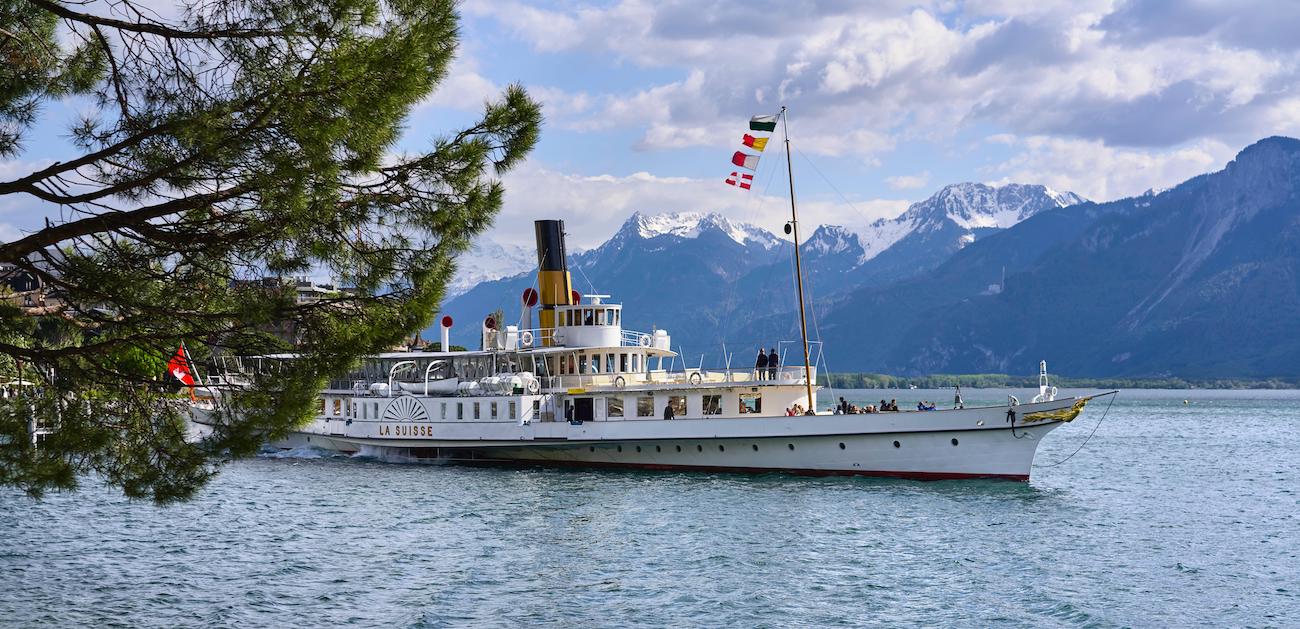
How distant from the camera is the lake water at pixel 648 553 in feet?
72.4

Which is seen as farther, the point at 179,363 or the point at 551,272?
the point at 551,272

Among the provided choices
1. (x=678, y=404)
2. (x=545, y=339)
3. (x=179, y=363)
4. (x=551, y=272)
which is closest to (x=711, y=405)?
(x=678, y=404)

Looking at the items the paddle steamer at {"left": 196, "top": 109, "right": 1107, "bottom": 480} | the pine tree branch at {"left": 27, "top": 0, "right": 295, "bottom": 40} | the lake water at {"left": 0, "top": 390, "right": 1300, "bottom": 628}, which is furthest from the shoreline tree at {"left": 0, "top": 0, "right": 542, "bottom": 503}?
the paddle steamer at {"left": 196, "top": 109, "right": 1107, "bottom": 480}

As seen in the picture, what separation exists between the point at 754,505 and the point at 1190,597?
1389cm

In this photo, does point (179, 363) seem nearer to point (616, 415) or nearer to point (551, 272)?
point (616, 415)

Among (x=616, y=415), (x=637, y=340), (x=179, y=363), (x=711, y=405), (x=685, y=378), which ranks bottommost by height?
(x=616, y=415)

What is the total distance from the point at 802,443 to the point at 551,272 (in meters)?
15.3

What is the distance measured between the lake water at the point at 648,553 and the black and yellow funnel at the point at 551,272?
8.65 m

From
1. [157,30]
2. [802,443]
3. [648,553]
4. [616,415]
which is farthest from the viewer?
[616,415]

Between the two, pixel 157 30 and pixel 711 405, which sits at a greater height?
pixel 157 30

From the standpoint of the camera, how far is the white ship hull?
40.9 meters

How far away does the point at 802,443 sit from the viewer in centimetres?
4247

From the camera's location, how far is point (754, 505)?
117 feet

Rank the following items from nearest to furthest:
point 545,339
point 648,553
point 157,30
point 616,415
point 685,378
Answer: point 157,30 < point 648,553 < point 685,378 < point 616,415 < point 545,339
